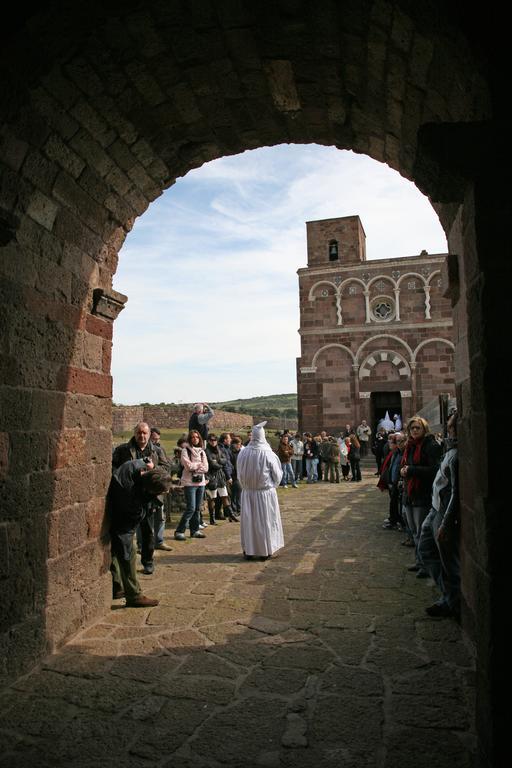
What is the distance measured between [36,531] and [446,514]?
11.1ft

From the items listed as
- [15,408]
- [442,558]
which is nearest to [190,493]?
[442,558]

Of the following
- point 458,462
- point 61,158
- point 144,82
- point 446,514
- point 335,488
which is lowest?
point 335,488

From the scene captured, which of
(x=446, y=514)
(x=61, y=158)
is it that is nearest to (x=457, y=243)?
(x=446, y=514)

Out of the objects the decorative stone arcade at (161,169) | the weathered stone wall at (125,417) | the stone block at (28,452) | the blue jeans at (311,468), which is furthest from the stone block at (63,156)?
the weathered stone wall at (125,417)

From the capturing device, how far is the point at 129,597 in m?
5.06

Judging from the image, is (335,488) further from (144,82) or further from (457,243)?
(144,82)

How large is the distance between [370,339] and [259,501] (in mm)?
17054

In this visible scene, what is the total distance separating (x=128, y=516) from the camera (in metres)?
5.07

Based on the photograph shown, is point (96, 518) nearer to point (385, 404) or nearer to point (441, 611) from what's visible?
point (441, 611)

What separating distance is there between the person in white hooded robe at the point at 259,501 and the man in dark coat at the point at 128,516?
75.9 inches

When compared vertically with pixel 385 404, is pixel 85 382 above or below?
below

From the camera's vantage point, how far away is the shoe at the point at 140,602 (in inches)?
198

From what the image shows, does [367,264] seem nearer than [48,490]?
No

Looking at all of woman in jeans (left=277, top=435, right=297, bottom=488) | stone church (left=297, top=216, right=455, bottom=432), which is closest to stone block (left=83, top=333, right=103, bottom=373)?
woman in jeans (left=277, top=435, right=297, bottom=488)
